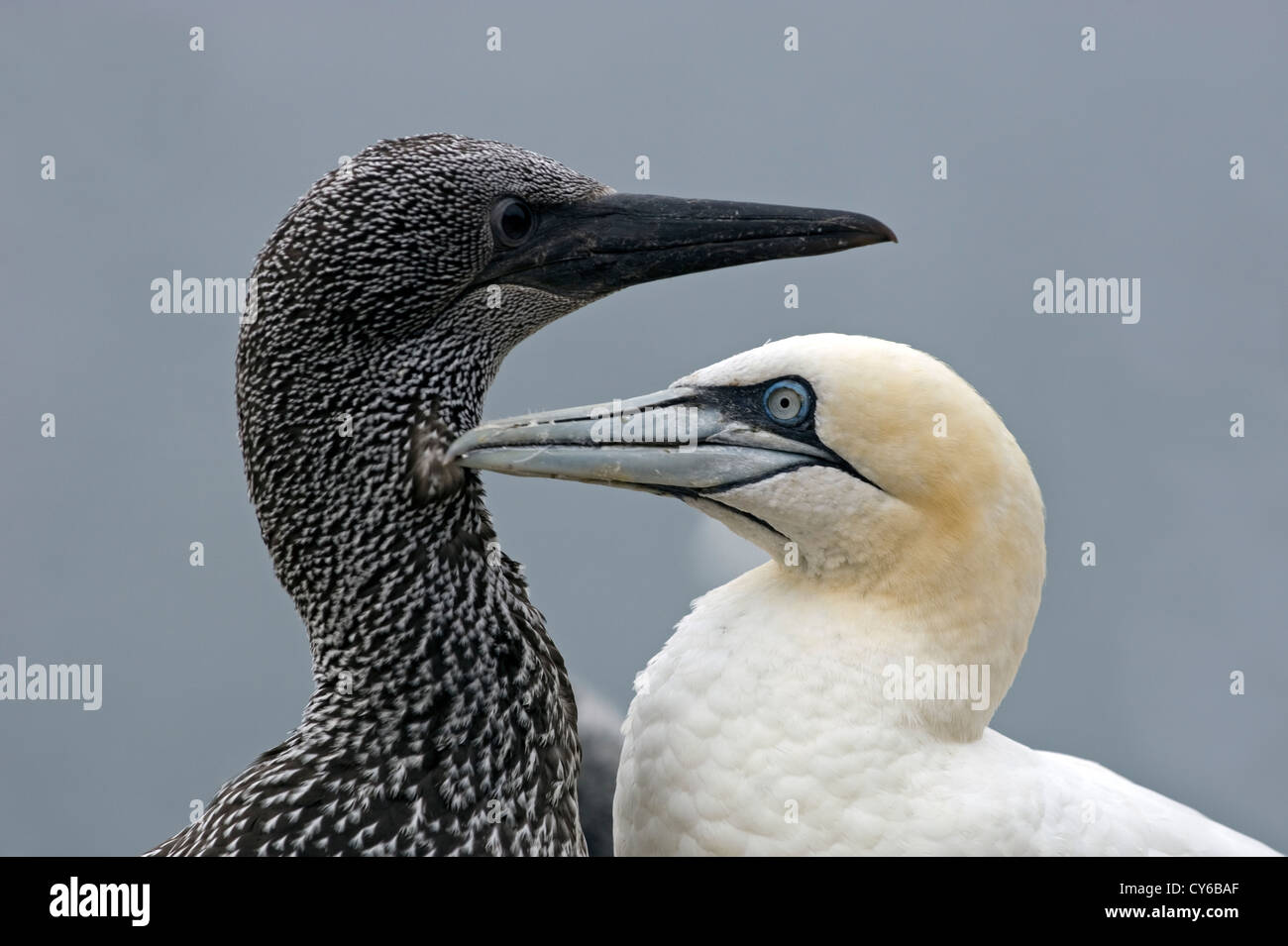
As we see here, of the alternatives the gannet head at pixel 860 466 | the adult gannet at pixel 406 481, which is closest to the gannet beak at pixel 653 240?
the adult gannet at pixel 406 481

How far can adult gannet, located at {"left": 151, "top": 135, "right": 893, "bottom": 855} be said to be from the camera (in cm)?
227

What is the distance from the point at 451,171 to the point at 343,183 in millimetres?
200

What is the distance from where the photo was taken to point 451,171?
2336mm

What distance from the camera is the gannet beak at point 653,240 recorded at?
2.39 metres

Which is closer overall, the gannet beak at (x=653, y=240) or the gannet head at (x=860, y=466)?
the gannet head at (x=860, y=466)

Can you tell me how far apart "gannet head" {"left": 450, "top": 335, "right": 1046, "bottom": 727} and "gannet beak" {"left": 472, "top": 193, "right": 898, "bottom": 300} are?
22 centimetres

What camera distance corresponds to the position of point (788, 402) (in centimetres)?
228

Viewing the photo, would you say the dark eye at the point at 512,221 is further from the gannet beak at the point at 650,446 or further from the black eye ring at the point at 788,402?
the black eye ring at the point at 788,402
